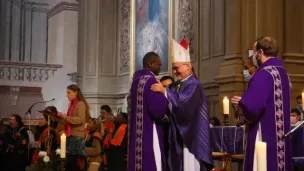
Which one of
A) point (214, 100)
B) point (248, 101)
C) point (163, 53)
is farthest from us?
point (163, 53)

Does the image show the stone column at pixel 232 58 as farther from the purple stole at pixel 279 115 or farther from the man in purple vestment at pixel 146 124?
the purple stole at pixel 279 115

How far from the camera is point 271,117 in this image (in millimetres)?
4586

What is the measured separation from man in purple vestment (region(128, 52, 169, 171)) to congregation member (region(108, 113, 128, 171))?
8.44 feet

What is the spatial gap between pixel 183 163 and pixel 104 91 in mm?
9659

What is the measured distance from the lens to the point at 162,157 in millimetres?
5746

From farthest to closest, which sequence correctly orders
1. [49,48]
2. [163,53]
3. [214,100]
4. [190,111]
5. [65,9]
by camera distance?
1. [49,48]
2. [65,9]
3. [163,53]
4. [214,100]
5. [190,111]

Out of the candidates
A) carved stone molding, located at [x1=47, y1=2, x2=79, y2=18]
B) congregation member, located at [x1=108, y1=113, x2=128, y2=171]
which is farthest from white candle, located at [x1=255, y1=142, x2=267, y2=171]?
carved stone molding, located at [x1=47, y1=2, x2=79, y2=18]

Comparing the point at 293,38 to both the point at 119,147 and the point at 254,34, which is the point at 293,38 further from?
the point at 119,147

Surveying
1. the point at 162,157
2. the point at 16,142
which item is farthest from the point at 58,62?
the point at 162,157

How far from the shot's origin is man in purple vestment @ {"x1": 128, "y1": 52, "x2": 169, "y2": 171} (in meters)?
5.69

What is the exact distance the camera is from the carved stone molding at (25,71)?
54.2 feet

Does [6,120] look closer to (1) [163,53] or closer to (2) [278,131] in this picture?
(1) [163,53]

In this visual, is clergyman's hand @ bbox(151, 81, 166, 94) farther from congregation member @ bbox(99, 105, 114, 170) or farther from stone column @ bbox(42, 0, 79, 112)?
stone column @ bbox(42, 0, 79, 112)

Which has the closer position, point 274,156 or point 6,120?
point 274,156
